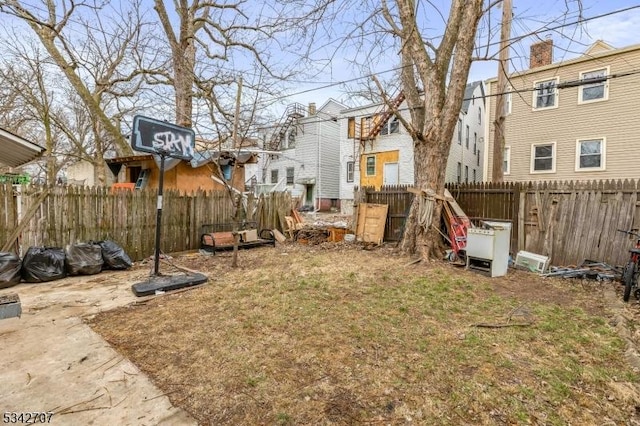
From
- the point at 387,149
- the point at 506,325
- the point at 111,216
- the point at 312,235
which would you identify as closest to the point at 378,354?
the point at 506,325

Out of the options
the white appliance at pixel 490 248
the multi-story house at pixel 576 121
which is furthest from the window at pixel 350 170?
the white appliance at pixel 490 248

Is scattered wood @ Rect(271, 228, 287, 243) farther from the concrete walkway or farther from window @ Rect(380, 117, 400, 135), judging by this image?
window @ Rect(380, 117, 400, 135)

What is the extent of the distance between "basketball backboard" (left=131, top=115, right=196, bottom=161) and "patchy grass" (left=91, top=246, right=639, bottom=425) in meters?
2.31

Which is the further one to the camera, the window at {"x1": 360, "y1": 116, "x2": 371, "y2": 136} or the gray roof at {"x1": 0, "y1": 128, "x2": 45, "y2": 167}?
the window at {"x1": 360, "y1": 116, "x2": 371, "y2": 136}

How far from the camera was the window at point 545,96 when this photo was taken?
41.5ft

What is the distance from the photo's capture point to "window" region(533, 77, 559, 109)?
12648 mm

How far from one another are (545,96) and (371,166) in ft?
28.8

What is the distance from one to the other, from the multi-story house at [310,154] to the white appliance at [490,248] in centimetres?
1546

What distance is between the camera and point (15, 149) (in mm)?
4992

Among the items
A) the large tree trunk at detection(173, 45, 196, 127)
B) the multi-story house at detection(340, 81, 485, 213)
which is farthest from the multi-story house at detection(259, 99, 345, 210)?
the large tree trunk at detection(173, 45, 196, 127)

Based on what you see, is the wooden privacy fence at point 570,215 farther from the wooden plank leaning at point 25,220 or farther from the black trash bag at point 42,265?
the wooden plank leaning at point 25,220

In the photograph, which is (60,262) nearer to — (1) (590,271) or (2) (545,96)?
(1) (590,271)

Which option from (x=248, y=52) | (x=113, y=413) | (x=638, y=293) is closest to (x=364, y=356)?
(x=113, y=413)

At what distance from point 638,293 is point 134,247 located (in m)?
9.18
